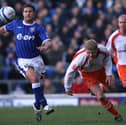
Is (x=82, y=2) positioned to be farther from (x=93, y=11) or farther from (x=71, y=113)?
(x=71, y=113)

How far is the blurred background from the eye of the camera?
63.4 ft

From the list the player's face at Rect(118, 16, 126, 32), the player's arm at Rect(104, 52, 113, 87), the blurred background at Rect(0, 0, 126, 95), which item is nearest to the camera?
the player's arm at Rect(104, 52, 113, 87)

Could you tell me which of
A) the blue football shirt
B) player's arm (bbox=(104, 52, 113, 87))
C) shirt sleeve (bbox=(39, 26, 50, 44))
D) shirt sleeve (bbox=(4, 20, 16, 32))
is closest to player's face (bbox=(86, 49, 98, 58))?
player's arm (bbox=(104, 52, 113, 87))

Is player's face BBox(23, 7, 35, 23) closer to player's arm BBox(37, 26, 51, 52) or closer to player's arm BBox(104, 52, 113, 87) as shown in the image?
player's arm BBox(37, 26, 51, 52)

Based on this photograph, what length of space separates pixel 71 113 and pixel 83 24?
23.0ft

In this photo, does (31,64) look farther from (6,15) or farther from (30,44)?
(6,15)

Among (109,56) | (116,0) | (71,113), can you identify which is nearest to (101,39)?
(116,0)

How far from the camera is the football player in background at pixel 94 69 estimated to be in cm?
1262

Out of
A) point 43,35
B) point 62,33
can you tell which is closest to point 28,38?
point 43,35

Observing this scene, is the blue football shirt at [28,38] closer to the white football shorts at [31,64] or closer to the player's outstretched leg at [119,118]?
the white football shorts at [31,64]

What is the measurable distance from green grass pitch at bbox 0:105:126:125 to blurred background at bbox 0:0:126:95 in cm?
331

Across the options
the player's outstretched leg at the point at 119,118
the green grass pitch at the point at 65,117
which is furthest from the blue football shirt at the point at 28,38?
the player's outstretched leg at the point at 119,118

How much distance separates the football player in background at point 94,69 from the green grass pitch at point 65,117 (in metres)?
0.42

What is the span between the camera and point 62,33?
68.7 feet
